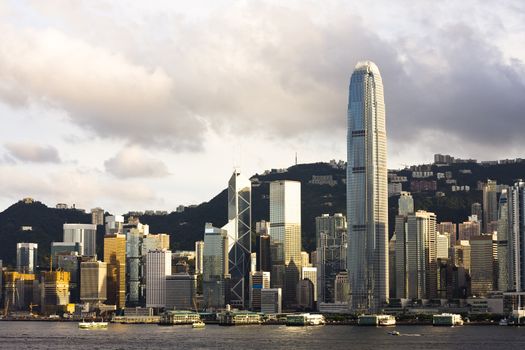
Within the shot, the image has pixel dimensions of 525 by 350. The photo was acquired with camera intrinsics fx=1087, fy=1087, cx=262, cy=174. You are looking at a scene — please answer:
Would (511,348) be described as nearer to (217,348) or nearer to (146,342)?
(217,348)

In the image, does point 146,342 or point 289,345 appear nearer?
point 289,345

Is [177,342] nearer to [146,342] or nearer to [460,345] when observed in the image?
[146,342]

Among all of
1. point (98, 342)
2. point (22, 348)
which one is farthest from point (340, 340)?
point (22, 348)

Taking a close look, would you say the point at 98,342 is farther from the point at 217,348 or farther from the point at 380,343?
the point at 380,343

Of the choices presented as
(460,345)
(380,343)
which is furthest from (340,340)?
(460,345)

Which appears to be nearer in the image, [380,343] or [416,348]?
[416,348]

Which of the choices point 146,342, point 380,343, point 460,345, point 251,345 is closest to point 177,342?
point 146,342

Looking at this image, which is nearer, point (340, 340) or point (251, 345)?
point (251, 345)
